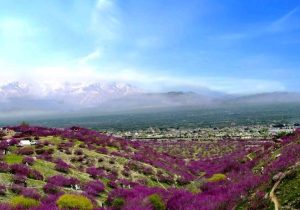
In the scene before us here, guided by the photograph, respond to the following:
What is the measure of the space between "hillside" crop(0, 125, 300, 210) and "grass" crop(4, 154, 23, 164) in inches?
2.9

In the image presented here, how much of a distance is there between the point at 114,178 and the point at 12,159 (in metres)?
8.09

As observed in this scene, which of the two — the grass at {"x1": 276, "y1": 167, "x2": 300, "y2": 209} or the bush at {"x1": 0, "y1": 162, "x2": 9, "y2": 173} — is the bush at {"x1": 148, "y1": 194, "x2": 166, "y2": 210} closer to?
the grass at {"x1": 276, "y1": 167, "x2": 300, "y2": 209}

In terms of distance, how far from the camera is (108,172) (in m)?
35.1

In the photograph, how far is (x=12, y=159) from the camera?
30.7 meters

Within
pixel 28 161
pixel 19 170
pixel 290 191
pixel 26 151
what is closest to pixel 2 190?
pixel 19 170

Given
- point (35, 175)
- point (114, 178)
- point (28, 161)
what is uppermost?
point (28, 161)

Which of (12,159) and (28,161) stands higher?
(12,159)

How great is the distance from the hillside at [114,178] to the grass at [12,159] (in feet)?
0.24

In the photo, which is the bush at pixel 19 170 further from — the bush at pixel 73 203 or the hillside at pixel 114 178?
the bush at pixel 73 203

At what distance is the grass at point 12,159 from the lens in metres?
30.0

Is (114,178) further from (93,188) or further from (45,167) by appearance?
(45,167)

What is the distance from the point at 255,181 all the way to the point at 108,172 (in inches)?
616

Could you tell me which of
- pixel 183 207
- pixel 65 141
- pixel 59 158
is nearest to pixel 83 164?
pixel 59 158

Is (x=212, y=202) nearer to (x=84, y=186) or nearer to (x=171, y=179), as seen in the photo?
(x=84, y=186)
